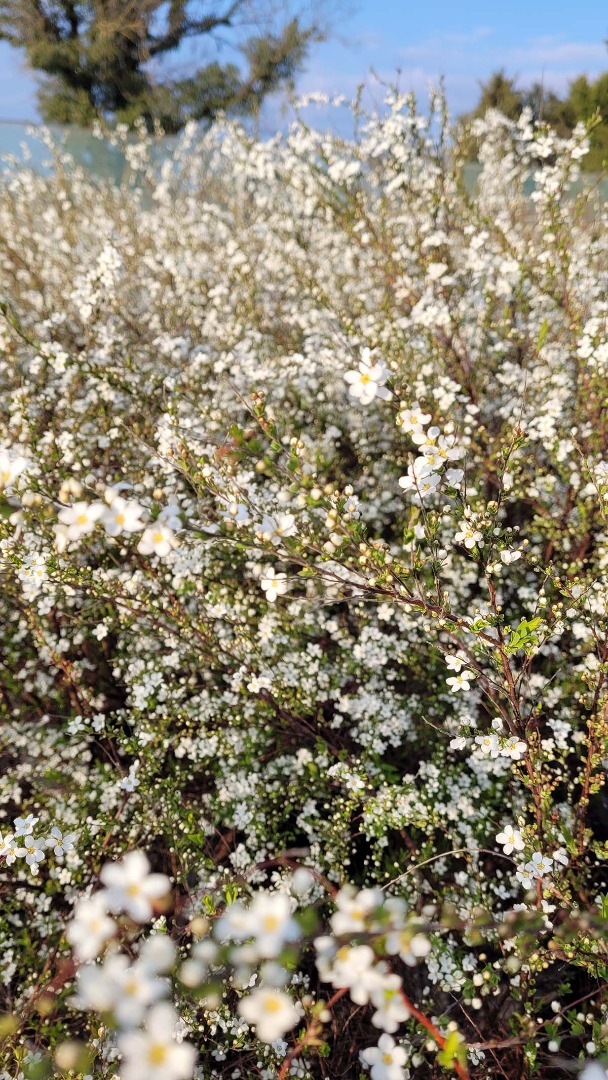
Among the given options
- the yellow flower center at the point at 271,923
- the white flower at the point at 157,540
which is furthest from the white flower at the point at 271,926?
the white flower at the point at 157,540

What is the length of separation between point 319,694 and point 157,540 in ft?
6.39

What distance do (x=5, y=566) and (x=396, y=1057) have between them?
7.45 ft

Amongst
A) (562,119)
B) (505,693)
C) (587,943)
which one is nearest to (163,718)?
(505,693)

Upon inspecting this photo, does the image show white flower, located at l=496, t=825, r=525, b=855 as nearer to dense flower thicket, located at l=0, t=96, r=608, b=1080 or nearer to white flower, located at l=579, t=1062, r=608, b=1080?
dense flower thicket, located at l=0, t=96, r=608, b=1080

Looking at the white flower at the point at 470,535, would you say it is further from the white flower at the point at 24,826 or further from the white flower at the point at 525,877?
the white flower at the point at 24,826

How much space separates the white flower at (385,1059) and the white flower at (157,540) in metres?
1.37

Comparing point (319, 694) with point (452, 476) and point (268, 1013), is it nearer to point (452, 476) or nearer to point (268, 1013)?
point (452, 476)

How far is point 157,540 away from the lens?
172cm

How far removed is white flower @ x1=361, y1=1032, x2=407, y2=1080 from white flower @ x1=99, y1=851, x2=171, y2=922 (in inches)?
31.2

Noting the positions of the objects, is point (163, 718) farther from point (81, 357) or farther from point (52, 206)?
point (52, 206)

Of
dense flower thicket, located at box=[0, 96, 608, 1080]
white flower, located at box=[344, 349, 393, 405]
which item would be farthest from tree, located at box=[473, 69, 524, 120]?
white flower, located at box=[344, 349, 393, 405]

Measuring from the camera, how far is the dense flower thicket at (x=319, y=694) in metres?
1.67

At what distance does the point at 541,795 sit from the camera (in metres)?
2.28

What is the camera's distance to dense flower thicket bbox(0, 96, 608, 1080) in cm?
167
